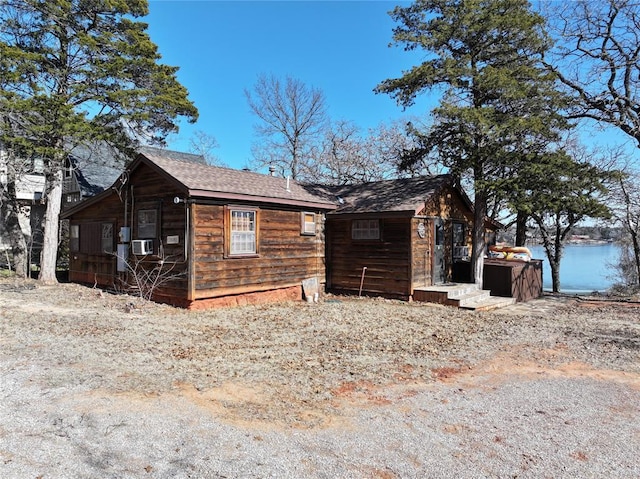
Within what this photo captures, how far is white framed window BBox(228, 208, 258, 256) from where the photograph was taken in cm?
1021

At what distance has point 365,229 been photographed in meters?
12.8

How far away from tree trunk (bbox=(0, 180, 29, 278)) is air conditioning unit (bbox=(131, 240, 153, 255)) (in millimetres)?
7041

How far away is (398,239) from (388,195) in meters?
1.99

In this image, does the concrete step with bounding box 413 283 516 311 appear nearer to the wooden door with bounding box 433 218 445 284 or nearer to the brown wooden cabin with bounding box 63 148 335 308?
the wooden door with bounding box 433 218 445 284

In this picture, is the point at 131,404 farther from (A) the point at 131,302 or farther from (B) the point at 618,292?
(B) the point at 618,292

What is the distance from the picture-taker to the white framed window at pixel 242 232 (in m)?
10.2

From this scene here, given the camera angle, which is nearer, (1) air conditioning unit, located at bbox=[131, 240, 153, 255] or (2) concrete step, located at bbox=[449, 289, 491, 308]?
(1) air conditioning unit, located at bbox=[131, 240, 153, 255]

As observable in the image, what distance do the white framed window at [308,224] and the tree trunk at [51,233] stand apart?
818 centimetres

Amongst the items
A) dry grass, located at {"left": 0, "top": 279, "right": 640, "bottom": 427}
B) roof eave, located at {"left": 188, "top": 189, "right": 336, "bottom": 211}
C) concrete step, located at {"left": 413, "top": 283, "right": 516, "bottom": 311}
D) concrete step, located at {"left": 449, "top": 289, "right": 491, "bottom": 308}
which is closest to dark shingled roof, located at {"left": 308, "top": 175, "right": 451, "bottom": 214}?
roof eave, located at {"left": 188, "top": 189, "right": 336, "bottom": 211}

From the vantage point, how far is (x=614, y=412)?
4285mm

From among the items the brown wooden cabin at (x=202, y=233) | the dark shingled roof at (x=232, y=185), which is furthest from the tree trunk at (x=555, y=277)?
the brown wooden cabin at (x=202, y=233)

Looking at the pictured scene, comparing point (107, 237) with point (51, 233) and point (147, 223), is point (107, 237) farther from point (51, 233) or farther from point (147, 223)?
point (51, 233)

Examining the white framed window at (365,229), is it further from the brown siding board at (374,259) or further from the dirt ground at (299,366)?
the dirt ground at (299,366)

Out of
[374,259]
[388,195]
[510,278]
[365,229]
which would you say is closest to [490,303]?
[510,278]
